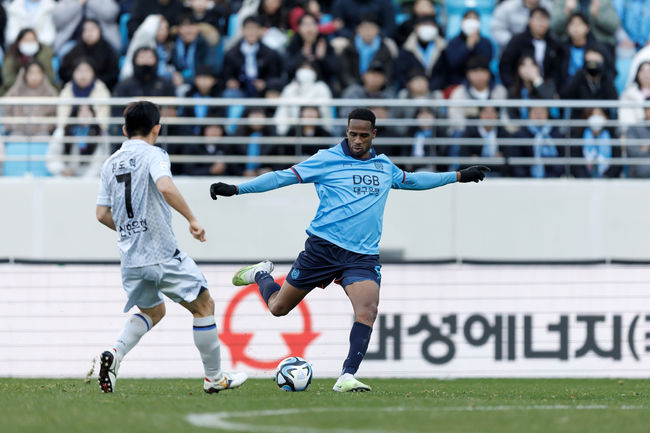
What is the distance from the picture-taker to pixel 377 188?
29.1 feet

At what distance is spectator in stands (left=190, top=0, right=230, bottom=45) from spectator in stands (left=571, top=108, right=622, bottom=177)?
5.34 m

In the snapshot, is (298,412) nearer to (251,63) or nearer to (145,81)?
(145,81)

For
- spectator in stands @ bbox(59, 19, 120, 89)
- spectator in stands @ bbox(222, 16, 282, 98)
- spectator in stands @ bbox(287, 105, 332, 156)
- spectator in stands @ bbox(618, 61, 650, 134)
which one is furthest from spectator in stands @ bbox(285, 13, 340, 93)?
spectator in stands @ bbox(618, 61, 650, 134)

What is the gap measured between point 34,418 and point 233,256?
389 inches

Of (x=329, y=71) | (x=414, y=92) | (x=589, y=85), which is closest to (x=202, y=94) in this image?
(x=329, y=71)

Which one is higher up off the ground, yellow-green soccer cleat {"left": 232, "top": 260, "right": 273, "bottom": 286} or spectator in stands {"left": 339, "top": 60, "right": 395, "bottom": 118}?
spectator in stands {"left": 339, "top": 60, "right": 395, "bottom": 118}

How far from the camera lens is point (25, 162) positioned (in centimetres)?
1638

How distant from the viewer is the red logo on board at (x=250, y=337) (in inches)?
493

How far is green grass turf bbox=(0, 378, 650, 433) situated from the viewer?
19.8ft

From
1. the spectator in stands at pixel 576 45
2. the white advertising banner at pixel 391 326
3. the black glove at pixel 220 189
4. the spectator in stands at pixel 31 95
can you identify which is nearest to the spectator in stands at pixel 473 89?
the spectator in stands at pixel 576 45

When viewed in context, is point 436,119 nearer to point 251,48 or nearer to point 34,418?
point 251,48

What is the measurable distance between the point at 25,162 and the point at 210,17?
3375mm

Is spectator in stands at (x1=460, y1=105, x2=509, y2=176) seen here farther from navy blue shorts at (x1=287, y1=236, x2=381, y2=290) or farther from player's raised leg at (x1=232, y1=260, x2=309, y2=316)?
navy blue shorts at (x1=287, y1=236, x2=381, y2=290)

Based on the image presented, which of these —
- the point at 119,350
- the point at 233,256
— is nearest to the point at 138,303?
the point at 119,350
